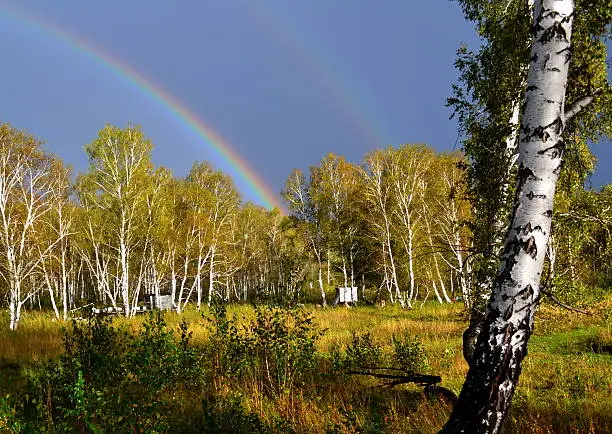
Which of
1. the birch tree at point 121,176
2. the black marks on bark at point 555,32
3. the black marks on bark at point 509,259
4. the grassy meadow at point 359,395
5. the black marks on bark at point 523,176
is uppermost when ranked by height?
the birch tree at point 121,176

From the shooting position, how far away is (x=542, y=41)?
2650 mm

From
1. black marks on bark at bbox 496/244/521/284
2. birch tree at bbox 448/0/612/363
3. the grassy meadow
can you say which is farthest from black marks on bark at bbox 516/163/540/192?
the grassy meadow

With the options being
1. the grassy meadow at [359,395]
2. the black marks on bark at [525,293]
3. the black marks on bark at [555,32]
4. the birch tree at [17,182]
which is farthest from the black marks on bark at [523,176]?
the birch tree at [17,182]

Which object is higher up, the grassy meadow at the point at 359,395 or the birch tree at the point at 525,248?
the birch tree at the point at 525,248

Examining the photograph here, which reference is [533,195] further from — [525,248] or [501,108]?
[501,108]

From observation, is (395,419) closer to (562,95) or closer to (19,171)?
(562,95)

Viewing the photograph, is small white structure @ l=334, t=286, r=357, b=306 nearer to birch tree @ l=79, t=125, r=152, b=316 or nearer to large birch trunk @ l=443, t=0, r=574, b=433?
birch tree @ l=79, t=125, r=152, b=316

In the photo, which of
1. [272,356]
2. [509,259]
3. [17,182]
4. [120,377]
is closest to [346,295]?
[17,182]

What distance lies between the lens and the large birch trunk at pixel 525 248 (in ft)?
7.80

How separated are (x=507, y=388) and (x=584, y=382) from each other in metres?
5.30

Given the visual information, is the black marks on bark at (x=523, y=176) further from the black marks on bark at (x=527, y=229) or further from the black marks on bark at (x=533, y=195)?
the black marks on bark at (x=527, y=229)

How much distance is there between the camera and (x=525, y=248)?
7.97 ft

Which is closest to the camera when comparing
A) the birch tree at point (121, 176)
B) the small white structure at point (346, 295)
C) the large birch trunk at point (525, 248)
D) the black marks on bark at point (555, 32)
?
the large birch trunk at point (525, 248)

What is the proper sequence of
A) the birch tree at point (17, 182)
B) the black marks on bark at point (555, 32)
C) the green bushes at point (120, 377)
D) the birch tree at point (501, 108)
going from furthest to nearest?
the birch tree at point (17, 182), the green bushes at point (120, 377), the birch tree at point (501, 108), the black marks on bark at point (555, 32)
